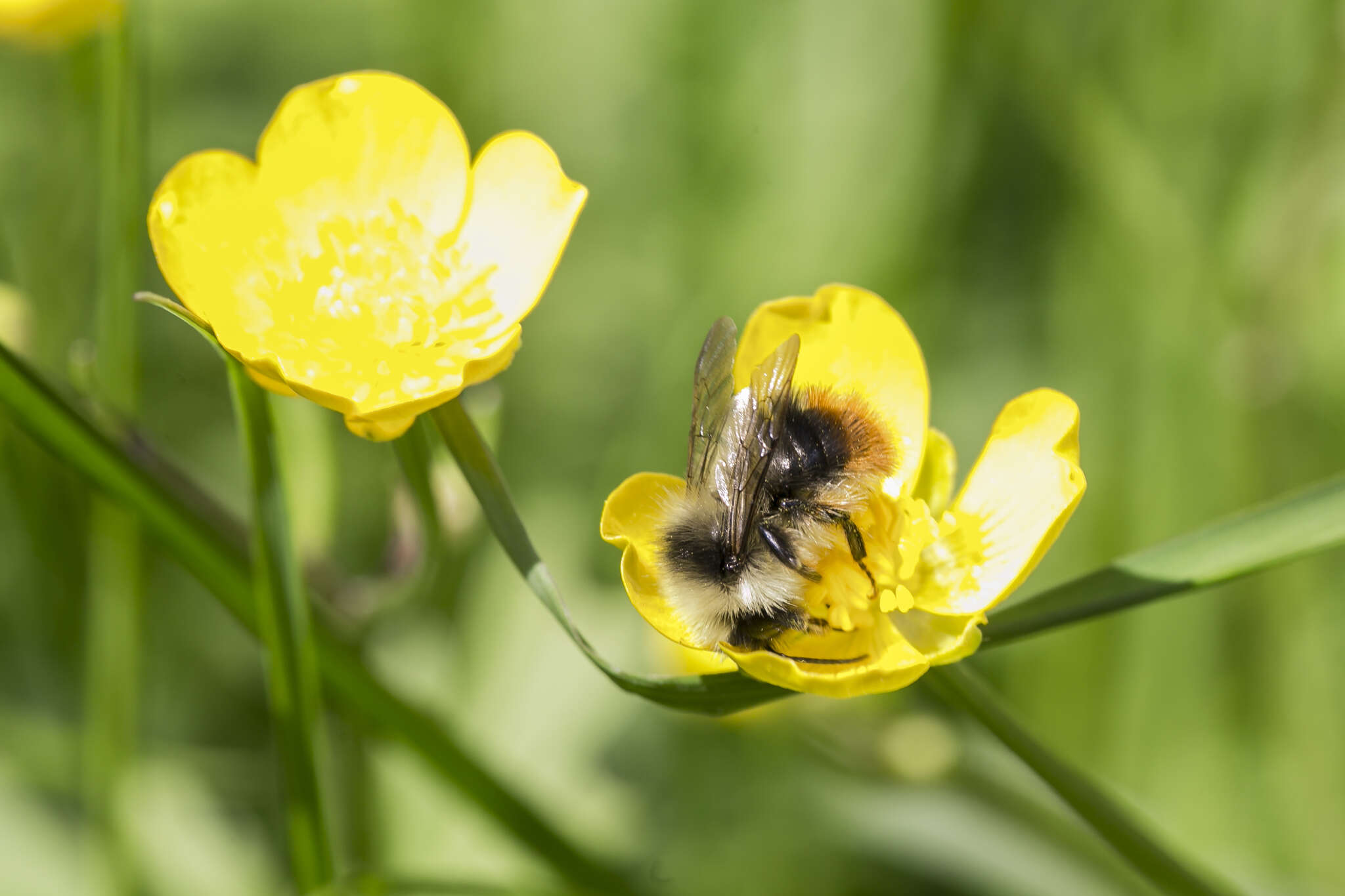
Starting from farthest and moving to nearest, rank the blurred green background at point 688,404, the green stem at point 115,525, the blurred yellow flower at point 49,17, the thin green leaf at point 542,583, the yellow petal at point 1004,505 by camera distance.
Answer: the blurred green background at point 688,404 → the blurred yellow flower at point 49,17 → the green stem at point 115,525 → the yellow petal at point 1004,505 → the thin green leaf at point 542,583

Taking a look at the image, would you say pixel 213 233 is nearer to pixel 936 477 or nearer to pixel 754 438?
pixel 754 438

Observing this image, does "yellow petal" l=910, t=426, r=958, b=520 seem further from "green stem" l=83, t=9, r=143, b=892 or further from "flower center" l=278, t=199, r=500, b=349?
"green stem" l=83, t=9, r=143, b=892

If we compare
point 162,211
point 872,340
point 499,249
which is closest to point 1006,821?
point 872,340

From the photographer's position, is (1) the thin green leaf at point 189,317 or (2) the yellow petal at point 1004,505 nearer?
(1) the thin green leaf at point 189,317

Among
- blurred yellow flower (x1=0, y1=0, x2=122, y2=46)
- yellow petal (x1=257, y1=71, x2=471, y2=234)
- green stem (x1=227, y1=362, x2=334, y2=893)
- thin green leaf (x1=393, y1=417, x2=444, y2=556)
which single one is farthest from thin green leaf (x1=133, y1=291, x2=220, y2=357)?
blurred yellow flower (x1=0, y1=0, x2=122, y2=46)

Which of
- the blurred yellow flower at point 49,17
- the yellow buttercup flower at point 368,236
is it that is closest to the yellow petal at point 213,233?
the yellow buttercup flower at point 368,236

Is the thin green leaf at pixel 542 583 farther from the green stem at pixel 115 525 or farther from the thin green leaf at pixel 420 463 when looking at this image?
the green stem at pixel 115 525
